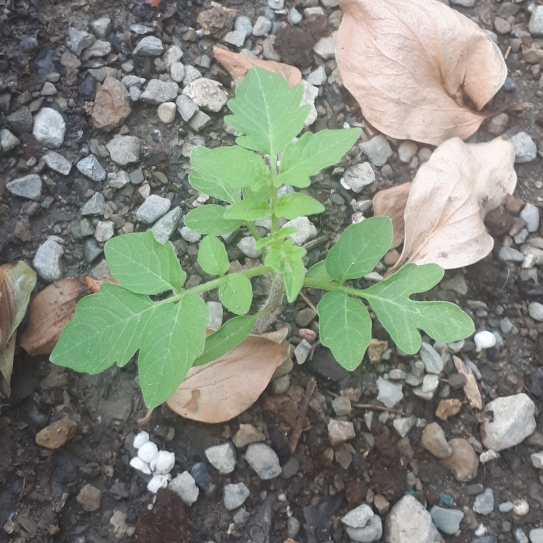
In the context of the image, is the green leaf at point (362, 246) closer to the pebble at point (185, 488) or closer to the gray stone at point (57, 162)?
the pebble at point (185, 488)

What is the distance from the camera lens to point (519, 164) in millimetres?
2334

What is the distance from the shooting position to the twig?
75.1 inches

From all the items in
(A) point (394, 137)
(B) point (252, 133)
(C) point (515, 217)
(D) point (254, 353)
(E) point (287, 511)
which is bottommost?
(E) point (287, 511)

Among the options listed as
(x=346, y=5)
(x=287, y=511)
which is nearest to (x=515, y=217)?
(x=346, y=5)

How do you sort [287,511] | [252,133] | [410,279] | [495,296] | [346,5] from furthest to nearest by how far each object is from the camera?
[346,5]
[495,296]
[287,511]
[410,279]
[252,133]

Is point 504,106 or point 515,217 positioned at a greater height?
point 504,106

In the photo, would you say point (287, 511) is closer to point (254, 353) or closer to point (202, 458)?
point (202, 458)

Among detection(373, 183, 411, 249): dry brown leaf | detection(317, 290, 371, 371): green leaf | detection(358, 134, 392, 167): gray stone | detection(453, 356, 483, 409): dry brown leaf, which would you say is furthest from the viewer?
detection(358, 134, 392, 167): gray stone

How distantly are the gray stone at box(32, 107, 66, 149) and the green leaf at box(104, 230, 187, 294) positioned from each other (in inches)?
28.2

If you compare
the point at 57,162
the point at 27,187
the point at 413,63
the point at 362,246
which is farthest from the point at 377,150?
the point at 27,187

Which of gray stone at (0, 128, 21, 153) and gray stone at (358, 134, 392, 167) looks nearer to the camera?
gray stone at (0, 128, 21, 153)

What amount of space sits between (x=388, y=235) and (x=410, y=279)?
14 cm

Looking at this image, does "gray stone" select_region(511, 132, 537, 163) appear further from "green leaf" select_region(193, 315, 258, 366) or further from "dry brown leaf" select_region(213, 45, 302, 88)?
"green leaf" select_region(193, 315, 258, 366)

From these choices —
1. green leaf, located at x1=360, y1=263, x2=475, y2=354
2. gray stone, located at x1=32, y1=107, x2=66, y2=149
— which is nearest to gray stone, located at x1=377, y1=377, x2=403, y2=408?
green leaf, located at x1=360, y1=263, x2=475, y2=354
